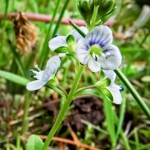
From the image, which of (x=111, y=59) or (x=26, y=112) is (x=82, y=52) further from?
(x=26, y=112)

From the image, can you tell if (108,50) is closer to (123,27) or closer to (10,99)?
(10,99)

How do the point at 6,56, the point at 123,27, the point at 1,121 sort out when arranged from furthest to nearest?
the point at 123,27
the point at 6,56
the point at 1,121

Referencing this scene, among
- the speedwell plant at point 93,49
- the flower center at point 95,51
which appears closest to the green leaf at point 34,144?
the speedwell plant at point 93,49

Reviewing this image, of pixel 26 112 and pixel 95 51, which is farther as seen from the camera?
pixel 26 112

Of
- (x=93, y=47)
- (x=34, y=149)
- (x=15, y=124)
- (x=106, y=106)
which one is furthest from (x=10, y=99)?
(x=93, y=47)

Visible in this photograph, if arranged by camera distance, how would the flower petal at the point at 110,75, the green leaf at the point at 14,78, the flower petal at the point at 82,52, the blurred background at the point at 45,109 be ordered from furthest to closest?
the blurred background at the point at 45,109 → the green leaf at the point at 14,78 → the flower petal at the point at 110,75 → the flower petal at the point at 82,52

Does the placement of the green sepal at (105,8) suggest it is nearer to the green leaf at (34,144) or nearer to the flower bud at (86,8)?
the flower bud at (86,8)

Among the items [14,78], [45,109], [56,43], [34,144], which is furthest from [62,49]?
[45,109]
